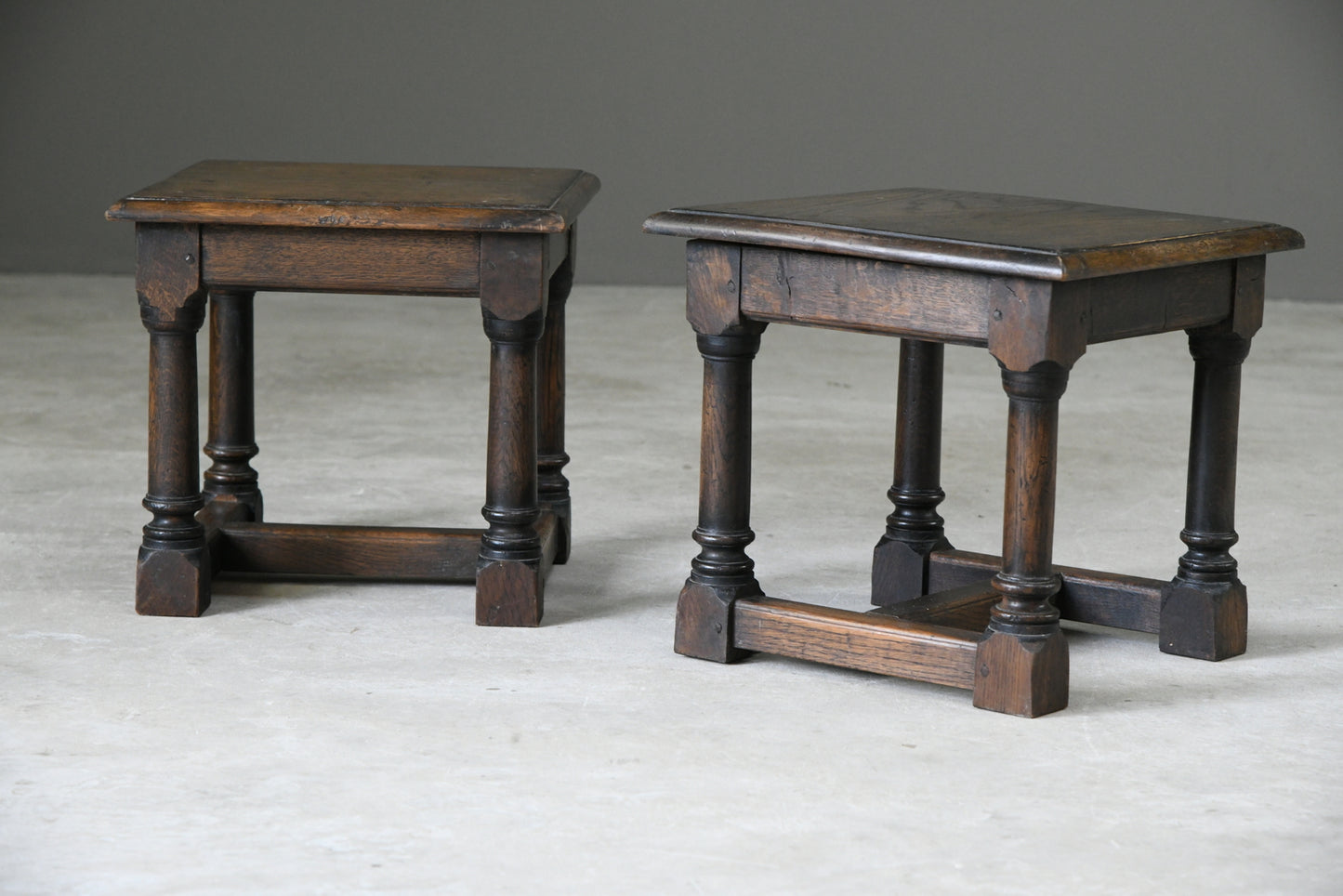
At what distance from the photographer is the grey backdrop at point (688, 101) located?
766cm

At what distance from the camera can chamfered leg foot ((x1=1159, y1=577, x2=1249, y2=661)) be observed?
9.26 feet

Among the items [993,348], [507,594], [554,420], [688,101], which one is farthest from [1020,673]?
[688,101]

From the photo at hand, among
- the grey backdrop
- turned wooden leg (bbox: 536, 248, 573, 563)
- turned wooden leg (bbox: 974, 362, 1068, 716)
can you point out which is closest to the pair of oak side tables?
→ turned wooden leg (bbox: 974, 362, 1068, 716)

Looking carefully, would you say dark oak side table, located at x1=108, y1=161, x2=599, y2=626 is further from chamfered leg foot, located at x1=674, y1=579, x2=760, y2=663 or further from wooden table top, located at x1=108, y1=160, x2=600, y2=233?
chamfered leg foot, located at x1=674, y1=579, x2=760, y2=663

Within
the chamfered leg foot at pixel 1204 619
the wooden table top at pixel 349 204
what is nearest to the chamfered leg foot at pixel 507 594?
the wooden table top at pixel 349 204

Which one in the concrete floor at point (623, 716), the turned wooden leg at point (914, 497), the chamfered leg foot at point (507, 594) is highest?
the turned wooden leg at point (914, 497)

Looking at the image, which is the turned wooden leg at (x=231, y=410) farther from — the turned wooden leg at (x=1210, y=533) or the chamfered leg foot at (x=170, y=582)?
the turned wooden leg at (x=1210, y=533)

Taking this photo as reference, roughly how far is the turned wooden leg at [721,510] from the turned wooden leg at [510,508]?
292 mm

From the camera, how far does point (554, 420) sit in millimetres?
3406

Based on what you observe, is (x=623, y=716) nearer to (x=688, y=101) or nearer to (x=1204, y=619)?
(x=1204, y=619)

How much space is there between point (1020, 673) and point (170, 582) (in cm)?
135

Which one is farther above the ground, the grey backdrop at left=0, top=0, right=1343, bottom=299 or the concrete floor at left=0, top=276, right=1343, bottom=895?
the grey backdrop at left=0, top=0, right=1343, bottom=299

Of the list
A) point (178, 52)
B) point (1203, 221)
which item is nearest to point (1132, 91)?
point (178, 52)

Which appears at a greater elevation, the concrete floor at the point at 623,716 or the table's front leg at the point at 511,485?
the table's front leg at the point at 511,485
